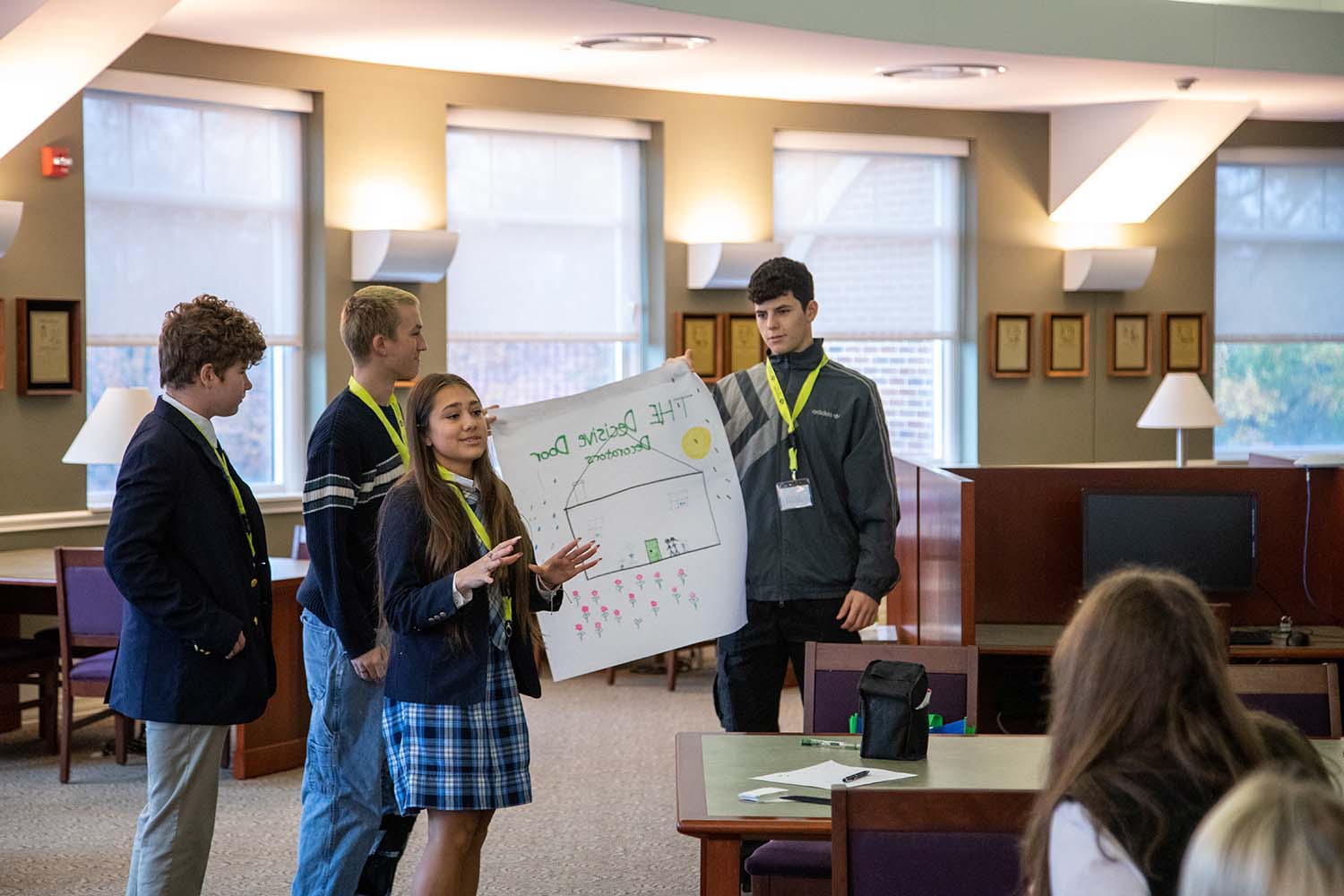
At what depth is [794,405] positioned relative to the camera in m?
3.94

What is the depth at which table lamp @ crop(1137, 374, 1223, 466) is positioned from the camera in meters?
8.00

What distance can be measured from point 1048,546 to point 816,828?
287 centimetres

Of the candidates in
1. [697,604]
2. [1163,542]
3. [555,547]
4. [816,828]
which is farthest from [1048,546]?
[816,828]

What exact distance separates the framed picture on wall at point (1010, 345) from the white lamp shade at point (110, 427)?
523cm

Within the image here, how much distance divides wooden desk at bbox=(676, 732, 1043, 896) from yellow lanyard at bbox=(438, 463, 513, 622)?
0.43 metres

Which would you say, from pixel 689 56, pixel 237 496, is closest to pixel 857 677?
pixel 237 496

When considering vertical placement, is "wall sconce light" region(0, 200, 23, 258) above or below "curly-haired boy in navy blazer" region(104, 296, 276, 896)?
above

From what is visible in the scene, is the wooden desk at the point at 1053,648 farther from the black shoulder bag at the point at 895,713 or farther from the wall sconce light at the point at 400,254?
the wall sconce light at the point at 400,254

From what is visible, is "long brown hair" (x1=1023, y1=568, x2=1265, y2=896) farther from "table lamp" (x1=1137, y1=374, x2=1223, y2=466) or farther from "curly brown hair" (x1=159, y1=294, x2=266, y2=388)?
"table lamp" (x1=1137, y1=374, x2=1223, y2=466)

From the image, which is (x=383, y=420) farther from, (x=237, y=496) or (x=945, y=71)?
(x=945, y=71)

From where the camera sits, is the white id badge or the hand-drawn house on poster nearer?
the hand-drawn house on poster

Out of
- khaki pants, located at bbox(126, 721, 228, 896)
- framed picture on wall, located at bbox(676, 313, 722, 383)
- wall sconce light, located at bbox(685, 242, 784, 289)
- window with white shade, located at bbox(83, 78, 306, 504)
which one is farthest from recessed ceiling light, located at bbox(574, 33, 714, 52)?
khaki pants, located at bbox(126, 721, 228, 896)

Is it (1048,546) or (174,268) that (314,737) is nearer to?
(1048,546)

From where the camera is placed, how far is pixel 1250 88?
8.29 metres
